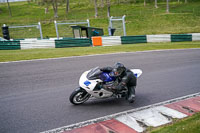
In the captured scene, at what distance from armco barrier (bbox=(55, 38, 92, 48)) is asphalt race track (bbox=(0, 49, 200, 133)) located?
28.6 feet

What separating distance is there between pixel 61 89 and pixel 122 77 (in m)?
2.65

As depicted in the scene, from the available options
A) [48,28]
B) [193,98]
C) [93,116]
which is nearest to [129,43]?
[193,98]

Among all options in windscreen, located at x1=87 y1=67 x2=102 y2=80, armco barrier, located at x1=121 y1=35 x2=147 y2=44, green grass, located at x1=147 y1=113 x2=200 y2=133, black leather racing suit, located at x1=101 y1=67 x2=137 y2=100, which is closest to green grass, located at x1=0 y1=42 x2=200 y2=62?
armco barrier, located at x1=121 y1=35 x2=147 y2=44

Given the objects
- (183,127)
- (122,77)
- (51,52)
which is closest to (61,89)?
(122,77)

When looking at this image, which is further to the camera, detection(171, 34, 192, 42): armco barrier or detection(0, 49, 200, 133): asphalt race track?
detection(171, 34, 192, 42): armco barrier

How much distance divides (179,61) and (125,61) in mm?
3424

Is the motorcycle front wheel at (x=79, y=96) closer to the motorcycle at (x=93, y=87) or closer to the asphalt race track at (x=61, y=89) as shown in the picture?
the motorcycle at (x=93, y=87)

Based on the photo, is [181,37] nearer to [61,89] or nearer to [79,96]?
[61,89]

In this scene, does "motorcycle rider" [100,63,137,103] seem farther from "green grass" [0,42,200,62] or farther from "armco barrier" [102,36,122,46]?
"armco barrier" [102,36,122,46]

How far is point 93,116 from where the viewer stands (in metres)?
6.75

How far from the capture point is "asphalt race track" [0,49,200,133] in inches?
257

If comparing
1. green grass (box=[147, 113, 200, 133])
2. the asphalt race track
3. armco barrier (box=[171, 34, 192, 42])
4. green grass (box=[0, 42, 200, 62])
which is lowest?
green grass (box=[147, 113, 200, 133])

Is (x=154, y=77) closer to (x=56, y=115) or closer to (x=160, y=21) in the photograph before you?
(x=56, y=115)

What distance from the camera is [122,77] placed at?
Answer: 25.3ft
